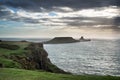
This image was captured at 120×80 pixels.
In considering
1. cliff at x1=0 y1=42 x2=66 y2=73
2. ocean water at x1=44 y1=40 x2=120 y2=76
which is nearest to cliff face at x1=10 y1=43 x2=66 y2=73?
cliff at x1=0 y1=42 x2=66 y2=73

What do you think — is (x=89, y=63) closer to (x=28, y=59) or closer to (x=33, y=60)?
(x=33, y=60)

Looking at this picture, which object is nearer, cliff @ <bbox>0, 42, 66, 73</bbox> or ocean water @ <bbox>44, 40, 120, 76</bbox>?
cliff @ <bbox>0, 42, 66, 73</bbox>

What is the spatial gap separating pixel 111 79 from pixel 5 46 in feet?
96.9

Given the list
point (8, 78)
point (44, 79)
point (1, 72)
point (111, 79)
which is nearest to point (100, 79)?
point (111, 79)

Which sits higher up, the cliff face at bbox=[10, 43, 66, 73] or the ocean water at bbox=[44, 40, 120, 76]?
the cliff face at bbox=[10, 43, 66, 73]

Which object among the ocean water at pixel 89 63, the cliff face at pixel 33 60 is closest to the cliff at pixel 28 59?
the cliff face at pixel 33 60

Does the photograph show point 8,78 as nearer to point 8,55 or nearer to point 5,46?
point 8,55

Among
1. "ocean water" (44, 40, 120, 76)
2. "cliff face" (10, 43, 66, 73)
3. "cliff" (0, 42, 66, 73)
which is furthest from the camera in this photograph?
"ocean water" (44, 40, 120, 76)

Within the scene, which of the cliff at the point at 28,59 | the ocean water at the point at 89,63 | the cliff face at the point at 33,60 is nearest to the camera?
the cliff at the point at 28,59

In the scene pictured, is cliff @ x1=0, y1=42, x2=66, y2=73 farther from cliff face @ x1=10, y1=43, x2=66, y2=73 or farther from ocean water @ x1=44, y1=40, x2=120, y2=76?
ocean water @ x1=44, y1=40, x2=120, y2=76

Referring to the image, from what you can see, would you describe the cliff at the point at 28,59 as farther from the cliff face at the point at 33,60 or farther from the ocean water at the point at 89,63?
the ocean water at the point at 89,63

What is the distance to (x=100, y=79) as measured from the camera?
19.6 meters

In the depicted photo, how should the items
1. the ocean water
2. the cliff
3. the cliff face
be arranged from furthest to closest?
the ocean water
the cliff face
the cliff

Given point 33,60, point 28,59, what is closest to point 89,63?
point 33,60
